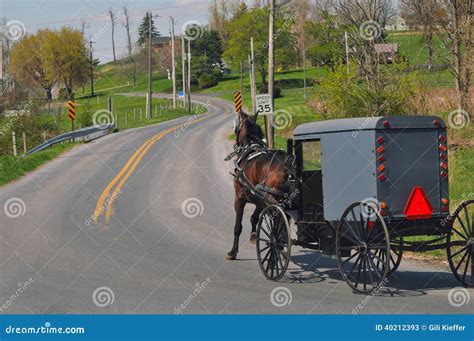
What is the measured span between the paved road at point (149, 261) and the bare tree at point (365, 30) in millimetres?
8536

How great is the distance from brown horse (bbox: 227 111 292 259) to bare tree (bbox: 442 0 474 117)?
15214mm

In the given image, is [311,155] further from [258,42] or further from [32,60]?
[32,60]

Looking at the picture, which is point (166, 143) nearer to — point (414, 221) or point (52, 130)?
point (52, 130)

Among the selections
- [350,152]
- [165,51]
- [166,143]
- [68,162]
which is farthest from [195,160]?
[165,51]

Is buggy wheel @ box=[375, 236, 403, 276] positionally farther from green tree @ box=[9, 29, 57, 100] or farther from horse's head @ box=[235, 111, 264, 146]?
green tree @ box=[9, 29, 57, 100]

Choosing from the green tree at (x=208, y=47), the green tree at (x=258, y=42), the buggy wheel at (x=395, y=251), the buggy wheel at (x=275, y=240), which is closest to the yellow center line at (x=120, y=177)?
the buggy wheel at (x=275, y=240)

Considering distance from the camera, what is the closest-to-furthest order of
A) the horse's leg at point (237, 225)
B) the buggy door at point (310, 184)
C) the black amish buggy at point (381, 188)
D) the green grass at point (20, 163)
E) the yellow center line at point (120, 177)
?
the black amish buggy at point (381, 188), the buggy door at point (310, 184), the horse's leg at point (237, 225), the yellow center line at point (120, 177), the green grass at point (20, 163)

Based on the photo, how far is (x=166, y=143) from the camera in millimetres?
39188

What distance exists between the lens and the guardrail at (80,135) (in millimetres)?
36731

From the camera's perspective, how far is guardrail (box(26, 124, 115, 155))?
36.7m

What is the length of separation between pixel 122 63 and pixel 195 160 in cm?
14264

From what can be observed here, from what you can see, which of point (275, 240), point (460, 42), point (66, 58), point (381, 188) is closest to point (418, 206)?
point (381, 188)

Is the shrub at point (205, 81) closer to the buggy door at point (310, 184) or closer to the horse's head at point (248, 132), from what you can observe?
the horse's head at point (248, 132)

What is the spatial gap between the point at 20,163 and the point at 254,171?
745 inches
